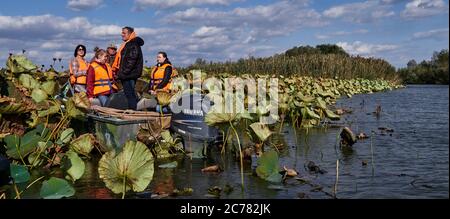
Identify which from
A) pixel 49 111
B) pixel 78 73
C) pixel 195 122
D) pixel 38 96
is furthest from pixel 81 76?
pixel 195 122

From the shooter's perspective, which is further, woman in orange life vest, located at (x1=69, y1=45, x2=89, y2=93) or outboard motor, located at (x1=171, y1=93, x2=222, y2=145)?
woman in orange life vest, located at (x1=69, y1=45, x2=89, y2=93)

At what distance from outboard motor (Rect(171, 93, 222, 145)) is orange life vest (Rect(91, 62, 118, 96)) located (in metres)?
1.30

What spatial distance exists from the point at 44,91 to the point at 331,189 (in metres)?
3.42

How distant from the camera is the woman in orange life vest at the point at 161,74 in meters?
7.07

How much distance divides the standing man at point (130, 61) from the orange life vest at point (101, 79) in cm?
13

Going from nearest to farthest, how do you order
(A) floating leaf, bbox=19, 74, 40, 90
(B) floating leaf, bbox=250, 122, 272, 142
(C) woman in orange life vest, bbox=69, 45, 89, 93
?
(B) floating leaf, bbox=250, 122, 272, 142, (A) floating leaf, bbox=19, 74, 40, 90, (C) woman in orange life vest, bbox=69, 45, 89, 93

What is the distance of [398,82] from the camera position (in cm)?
3050

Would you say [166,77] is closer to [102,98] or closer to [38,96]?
[102,98]

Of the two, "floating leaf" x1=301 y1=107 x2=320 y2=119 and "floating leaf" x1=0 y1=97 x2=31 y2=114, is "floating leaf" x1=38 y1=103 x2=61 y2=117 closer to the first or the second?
"floating leaf" x1=0 y1=97 x2=31 y2=114

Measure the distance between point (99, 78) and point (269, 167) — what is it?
2.99 m

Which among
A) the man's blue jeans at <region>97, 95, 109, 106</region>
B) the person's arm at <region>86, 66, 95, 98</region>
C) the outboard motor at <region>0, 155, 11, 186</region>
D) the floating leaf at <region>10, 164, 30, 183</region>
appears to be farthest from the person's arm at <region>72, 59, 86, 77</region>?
the outboard motor at <region>0, 155, 11, 186</region>

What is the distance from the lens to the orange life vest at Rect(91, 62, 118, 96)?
6.56 metres
